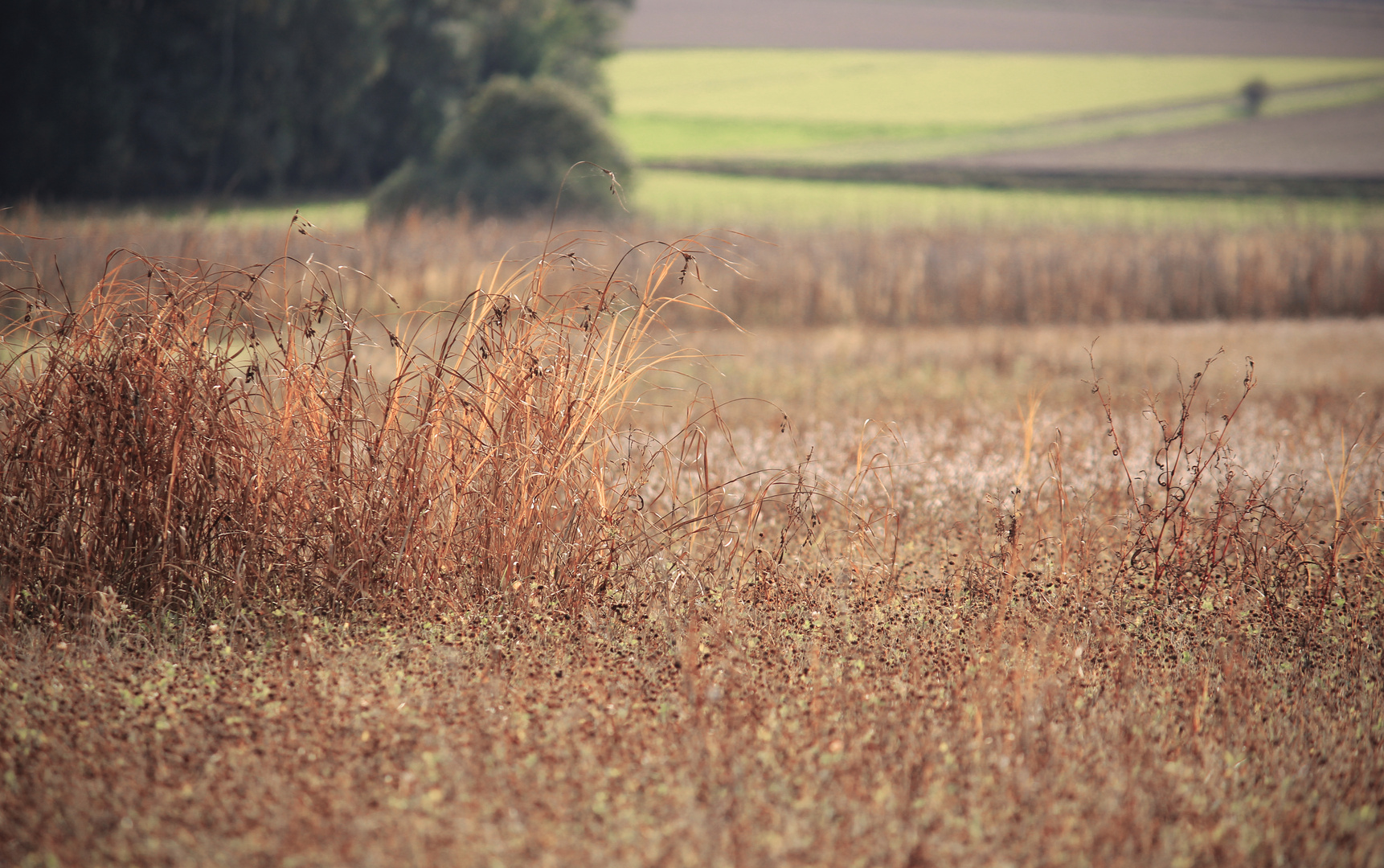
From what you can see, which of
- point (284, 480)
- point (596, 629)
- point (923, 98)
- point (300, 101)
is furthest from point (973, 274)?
point (923, 98)

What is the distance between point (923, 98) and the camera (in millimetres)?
47156

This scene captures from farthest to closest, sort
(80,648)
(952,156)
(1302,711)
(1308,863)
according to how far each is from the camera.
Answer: (952,156) < (80,648) < (1302,711) < (1308,863)

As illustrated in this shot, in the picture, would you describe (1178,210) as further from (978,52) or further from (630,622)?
(978,52)

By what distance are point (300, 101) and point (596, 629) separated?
2843cm

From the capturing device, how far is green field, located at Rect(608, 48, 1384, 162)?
39.5 metres

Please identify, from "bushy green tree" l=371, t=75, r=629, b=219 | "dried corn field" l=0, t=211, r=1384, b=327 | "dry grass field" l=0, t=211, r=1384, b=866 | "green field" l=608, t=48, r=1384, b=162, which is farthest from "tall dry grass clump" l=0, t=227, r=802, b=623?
"green field" l=608, t=48, r=1384, b=162

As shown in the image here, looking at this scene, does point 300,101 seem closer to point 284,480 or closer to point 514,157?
point 514,157

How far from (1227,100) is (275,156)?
1490 inches

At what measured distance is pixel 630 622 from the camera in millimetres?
3660

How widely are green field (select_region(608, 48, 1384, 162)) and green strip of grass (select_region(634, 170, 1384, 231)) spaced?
655cm

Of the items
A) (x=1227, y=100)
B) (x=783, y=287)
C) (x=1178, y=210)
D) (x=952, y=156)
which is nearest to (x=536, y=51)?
(x=952, y=156)

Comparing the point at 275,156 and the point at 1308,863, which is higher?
the point at 275,156

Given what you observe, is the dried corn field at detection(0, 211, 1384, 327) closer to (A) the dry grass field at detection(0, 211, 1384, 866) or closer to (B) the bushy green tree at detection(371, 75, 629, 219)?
(A) the dry grass field at detection(0, 211, 1384, 866)

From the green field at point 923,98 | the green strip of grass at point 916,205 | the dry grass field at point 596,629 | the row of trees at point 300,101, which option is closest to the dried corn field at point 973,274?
the green strip of grass at point 916,205
